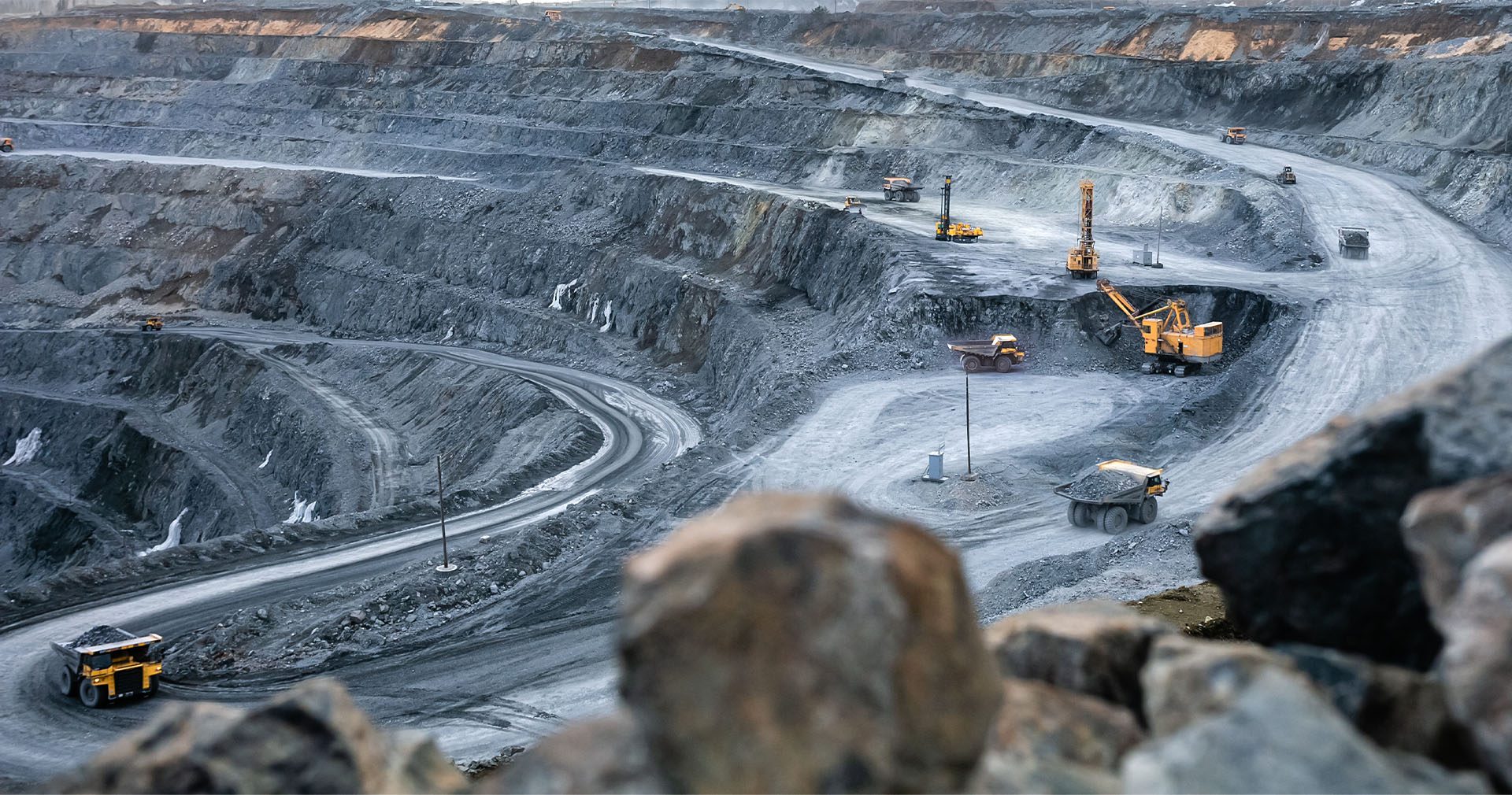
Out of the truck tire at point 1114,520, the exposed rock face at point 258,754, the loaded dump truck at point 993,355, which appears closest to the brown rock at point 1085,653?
the exposed rock face at point 258,754

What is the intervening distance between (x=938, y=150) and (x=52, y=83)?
78.4 m

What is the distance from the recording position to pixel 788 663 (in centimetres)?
584

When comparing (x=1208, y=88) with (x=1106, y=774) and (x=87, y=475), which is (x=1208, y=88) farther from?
(x=1106, y=774)

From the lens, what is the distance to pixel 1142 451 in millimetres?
30547

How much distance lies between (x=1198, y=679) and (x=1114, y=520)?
19.8m

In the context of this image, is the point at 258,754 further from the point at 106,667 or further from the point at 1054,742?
the point at 106,667

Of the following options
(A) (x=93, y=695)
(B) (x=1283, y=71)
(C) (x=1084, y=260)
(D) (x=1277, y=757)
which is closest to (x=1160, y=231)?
(C) (x=1084, y=260)

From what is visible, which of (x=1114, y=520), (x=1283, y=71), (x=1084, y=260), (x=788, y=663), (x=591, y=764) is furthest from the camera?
(x=1283, y=71)

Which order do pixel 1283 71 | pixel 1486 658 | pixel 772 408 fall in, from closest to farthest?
pixel 1486 658 < pixel 772 408 < pixel 1283 71

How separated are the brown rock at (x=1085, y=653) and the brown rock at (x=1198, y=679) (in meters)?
0.74

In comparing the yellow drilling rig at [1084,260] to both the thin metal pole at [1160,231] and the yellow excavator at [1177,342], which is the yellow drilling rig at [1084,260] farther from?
the yellow excavator at [1177,342]

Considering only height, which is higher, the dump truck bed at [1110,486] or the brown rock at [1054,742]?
the brown rock at [1054,742]

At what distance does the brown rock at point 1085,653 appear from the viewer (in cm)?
789

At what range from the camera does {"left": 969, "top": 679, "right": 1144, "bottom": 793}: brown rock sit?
6812 mm
